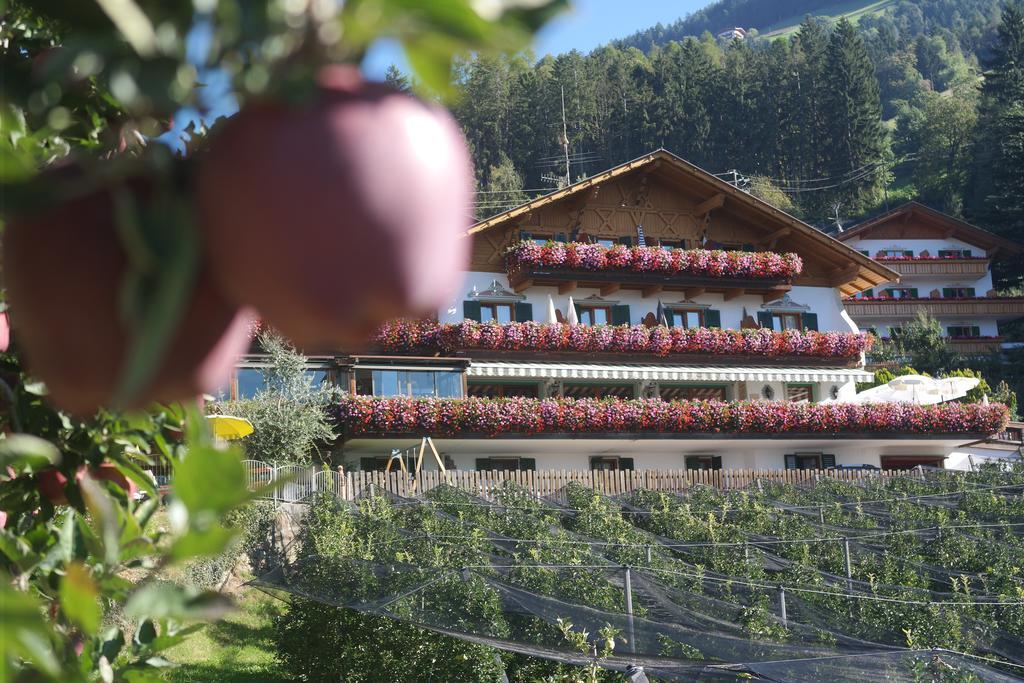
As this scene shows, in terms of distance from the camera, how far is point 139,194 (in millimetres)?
554

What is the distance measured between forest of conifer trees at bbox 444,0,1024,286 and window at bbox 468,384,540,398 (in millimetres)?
41608

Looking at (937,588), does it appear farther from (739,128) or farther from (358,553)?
(739,128)

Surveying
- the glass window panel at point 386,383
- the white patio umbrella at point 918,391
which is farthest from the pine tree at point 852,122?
the glass window panel at point 386,383

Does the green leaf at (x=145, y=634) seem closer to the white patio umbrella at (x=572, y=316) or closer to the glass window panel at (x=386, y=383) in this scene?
the glass window panel at (x=386, y=383)

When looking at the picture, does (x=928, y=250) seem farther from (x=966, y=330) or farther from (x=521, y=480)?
(x=521, y=480)

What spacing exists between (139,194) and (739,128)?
273 ft

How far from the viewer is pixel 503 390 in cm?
2591

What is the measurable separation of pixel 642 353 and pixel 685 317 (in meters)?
2.84

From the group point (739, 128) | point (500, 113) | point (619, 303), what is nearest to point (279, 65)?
point (619, 303)

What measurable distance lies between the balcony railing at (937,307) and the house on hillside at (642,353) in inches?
843

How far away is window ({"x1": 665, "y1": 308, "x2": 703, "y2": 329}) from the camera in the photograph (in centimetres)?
2759

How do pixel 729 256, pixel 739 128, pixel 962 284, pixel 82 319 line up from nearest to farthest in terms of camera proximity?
pixel 82 319 → pixel 729 256 → pixel 962 284 → pixel 739 128

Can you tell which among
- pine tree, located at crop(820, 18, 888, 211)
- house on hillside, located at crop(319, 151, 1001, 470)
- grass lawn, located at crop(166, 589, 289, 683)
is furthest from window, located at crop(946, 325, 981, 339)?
grass lawn, located at crop(166, 589, 289, 683)

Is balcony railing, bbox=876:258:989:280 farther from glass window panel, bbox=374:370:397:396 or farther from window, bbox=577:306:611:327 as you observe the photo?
glass window panel, bbox=374:370:397:396
